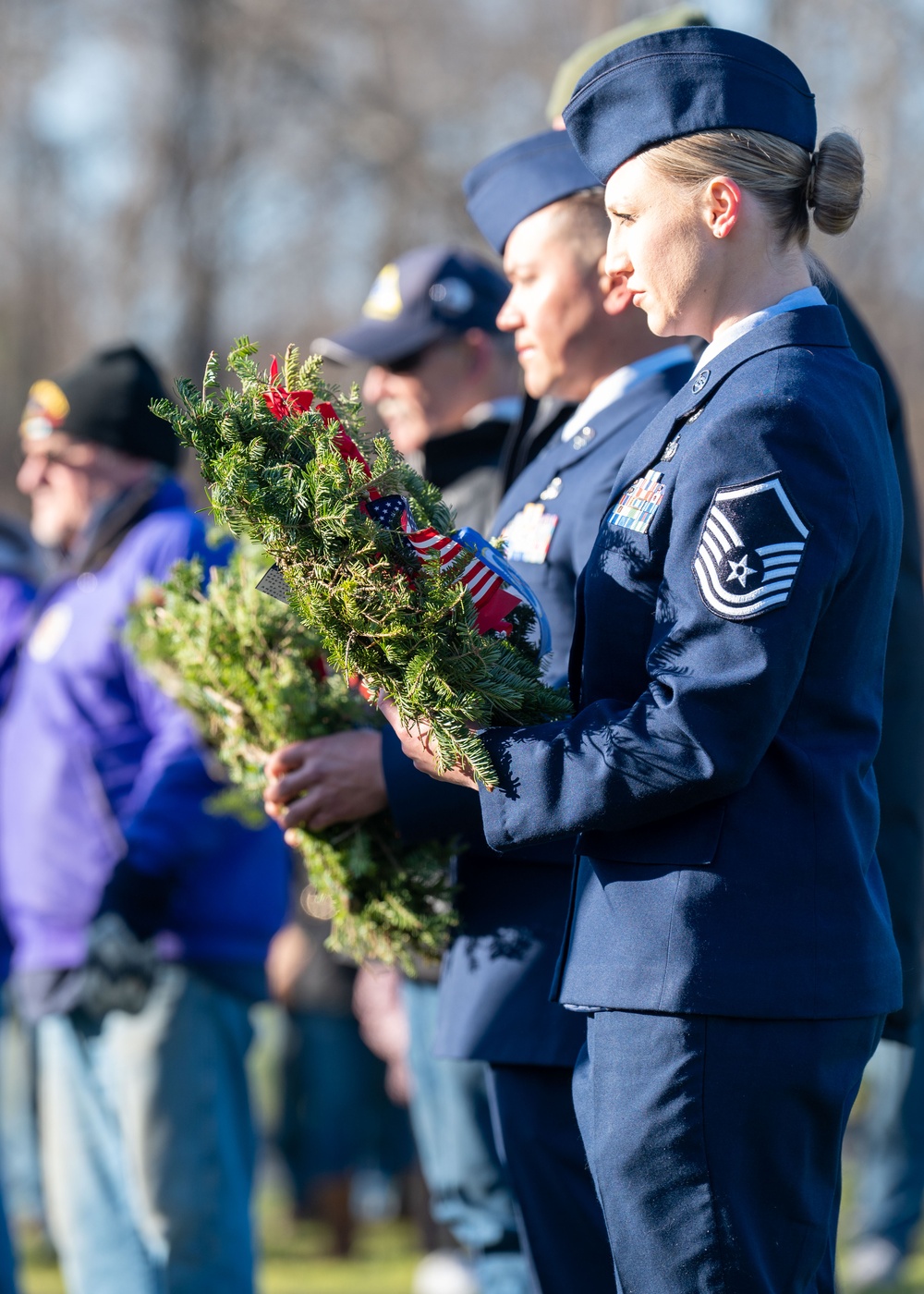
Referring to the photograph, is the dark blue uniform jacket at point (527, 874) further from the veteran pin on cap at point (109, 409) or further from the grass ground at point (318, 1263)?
the grass ground at point (318, 1263)

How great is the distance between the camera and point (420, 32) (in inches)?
470

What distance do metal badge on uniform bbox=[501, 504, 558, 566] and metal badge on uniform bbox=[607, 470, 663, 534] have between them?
443mm

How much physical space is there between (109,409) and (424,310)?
0.88 meters

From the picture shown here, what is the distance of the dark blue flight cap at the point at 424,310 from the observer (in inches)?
148

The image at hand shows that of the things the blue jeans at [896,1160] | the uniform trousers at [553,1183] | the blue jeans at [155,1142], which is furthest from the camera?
the blue jeans at [896,1160]

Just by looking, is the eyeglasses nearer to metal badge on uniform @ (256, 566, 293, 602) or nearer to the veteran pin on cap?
the veteran pin on cap

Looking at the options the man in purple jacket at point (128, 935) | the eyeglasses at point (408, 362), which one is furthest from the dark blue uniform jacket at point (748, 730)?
the eyeglasses at point (408, 362)

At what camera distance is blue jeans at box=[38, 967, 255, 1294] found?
3.41 m

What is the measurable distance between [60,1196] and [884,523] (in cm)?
267

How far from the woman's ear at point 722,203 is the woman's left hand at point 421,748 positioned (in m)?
0.73

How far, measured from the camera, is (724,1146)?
1817 mm

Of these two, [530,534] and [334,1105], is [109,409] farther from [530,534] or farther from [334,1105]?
[334,1105]

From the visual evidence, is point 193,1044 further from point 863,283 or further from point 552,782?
point 863,283

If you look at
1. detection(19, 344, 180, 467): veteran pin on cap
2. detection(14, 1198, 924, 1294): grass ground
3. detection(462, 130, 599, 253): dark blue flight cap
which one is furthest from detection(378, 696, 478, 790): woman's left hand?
detection(14, 1198, 924, 1294): grass ground
